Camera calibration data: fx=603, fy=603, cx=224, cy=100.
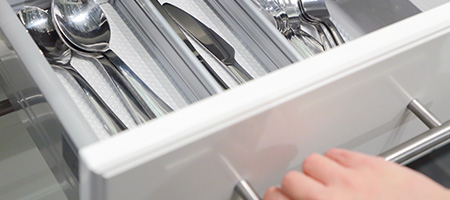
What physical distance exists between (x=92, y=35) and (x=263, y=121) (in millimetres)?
261

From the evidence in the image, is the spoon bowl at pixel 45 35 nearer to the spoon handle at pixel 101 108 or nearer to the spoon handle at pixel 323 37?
the spoon handle at pixel 101 108

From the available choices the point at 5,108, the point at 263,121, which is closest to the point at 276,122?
the point at 263,121

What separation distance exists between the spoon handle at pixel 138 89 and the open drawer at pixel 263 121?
89 millimetres

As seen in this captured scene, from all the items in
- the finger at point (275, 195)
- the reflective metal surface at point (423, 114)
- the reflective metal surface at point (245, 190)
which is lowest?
the reflective metal surface at point (423, 114)

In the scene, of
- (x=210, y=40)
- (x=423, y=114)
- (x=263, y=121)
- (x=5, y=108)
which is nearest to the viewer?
(x=263, y=121)

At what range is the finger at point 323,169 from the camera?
42 centimetres

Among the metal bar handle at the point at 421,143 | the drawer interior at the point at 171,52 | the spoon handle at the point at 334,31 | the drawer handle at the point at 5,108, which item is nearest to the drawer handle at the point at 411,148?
the metal bar handle at the point at 421,143

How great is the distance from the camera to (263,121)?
16.0 inches

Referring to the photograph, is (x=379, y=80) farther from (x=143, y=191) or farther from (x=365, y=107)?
(x=143, y=191)

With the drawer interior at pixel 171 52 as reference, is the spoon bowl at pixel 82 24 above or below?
above

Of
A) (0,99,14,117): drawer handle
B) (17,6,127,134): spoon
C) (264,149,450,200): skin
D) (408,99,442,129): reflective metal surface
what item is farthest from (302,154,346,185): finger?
(0,99,14,117): drawer handle

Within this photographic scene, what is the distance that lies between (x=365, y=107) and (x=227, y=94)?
16 centimetres

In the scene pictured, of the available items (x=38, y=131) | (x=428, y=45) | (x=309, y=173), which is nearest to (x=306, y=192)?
(x=309, y=173)

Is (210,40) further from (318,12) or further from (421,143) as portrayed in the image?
(421,143)
